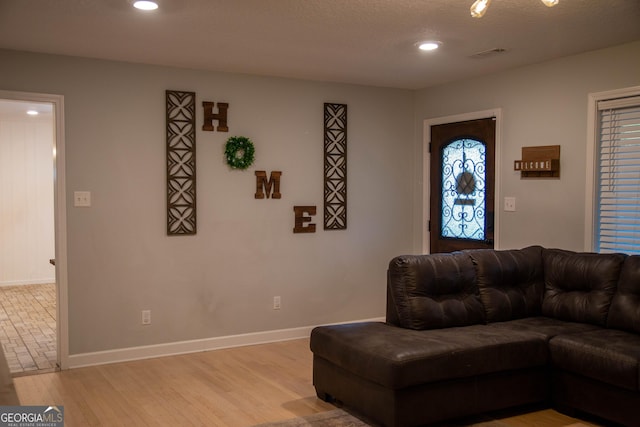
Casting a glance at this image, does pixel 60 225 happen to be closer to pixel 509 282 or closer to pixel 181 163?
pixel 181 163

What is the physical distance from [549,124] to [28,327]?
5.30 metres

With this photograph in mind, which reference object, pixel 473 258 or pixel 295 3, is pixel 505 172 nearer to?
pixel 473 258

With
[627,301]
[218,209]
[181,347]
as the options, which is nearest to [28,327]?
[181,347]

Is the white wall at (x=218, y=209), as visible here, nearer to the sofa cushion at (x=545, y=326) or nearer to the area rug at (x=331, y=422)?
the area rug at (x=331, y=422)

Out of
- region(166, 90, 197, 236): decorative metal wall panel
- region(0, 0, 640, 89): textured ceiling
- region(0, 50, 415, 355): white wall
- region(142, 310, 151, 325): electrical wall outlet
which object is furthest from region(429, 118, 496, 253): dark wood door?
region(142, 310, 151, 325): electrical wall outlet

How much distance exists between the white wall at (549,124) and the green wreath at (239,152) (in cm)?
203

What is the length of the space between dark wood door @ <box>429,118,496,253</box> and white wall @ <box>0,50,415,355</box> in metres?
0.37

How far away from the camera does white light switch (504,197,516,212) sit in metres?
5.07

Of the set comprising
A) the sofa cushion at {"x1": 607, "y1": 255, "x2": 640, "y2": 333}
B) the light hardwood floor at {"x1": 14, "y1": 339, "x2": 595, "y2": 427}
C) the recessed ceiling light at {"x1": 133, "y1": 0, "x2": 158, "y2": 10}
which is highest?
the recessed ceiling light at {"x1": 133, "y1": 0, "x2": 158, "y2": 10}

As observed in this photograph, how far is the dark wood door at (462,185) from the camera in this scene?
209 inches

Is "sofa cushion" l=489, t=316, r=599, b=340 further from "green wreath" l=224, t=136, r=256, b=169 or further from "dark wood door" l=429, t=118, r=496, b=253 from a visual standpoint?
"green wreath" l=224, t=136, r=256, b=169

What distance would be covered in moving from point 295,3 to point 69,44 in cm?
186

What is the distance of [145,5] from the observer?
3.31 metres

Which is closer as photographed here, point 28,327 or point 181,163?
point 181,163
